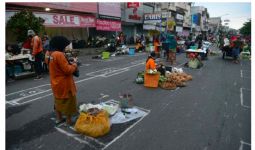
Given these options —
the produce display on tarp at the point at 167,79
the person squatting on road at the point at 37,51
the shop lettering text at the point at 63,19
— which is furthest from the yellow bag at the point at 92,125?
the shop lettering text at the point at 63,19

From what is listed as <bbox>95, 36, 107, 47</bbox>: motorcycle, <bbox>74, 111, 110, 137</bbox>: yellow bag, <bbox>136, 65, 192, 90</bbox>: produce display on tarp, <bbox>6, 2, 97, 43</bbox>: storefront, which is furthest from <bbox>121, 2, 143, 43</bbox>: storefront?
<bbox>74, 111, 110, 137</bbox>: yellow bag

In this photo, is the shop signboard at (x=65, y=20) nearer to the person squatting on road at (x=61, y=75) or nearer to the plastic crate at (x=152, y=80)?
the plastic crate at (x=152, y=80)

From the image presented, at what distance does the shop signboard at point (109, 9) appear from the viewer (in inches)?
909

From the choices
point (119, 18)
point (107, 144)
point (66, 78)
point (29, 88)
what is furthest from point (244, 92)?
point (119, 18)

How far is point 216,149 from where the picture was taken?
414 cm

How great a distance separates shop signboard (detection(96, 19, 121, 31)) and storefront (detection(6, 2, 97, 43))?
584 mm

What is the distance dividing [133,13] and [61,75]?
2722 cm

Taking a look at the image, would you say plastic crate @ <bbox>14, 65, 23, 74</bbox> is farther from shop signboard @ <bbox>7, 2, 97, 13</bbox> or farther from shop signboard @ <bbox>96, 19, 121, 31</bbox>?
shop signboard @ <bbox>96, 19, 121, 31</bbox>

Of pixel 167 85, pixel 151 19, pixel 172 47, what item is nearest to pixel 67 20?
pixel 172 47

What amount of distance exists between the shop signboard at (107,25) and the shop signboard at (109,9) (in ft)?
3.49

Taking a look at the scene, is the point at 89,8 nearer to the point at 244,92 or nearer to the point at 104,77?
the point at 104,77

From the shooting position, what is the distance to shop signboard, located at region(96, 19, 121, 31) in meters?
22.1

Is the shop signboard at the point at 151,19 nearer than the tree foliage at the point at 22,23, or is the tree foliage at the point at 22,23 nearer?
the tree foliage at the point at 22,23

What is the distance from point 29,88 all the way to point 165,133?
5.90 m
